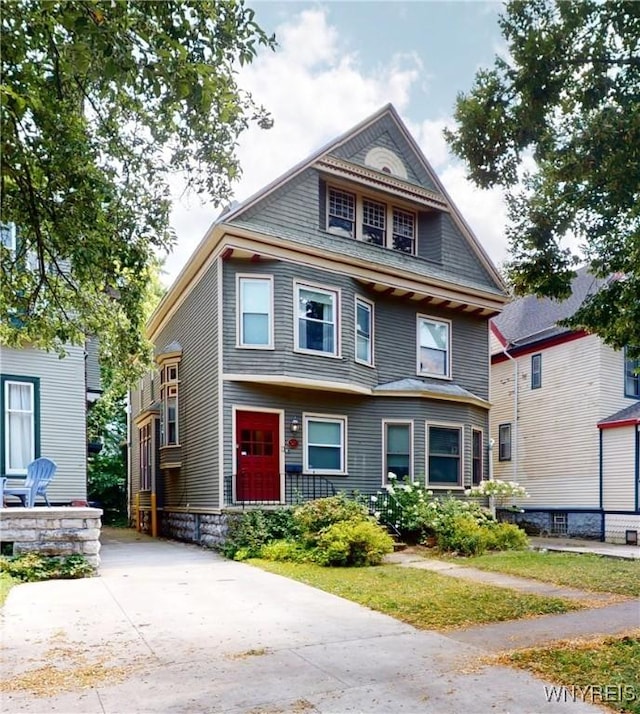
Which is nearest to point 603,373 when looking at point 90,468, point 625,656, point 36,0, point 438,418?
point 438,418

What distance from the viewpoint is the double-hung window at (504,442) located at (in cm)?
2009

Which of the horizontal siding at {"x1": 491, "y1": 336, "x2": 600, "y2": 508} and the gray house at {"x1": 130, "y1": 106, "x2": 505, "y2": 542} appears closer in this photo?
the gray house at {"x1": 130, "y1": 106, "x2": 505, "y2": 542}

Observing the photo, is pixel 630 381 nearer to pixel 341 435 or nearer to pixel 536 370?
pixel 536 370

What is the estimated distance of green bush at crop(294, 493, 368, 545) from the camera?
11.2 m

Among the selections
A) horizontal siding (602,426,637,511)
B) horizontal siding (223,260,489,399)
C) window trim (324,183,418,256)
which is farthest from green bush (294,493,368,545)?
horizontal siding (602,426,637,511)

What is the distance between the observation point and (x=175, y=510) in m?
15.6

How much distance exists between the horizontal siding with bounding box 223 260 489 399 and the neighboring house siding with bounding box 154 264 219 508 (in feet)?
2.08

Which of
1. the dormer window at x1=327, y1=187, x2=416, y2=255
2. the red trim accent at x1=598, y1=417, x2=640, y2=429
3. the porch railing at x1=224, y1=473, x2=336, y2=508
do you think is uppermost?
the dormer window at x1=327, y1=187, x2=416, y2=255

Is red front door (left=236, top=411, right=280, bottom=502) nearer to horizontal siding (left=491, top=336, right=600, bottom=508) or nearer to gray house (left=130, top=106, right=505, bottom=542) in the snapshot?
gray house (left=130, top=106, right=505, bottom=542)

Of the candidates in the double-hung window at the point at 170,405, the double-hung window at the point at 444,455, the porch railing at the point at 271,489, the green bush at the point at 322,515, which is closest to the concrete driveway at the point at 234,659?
the green bush at the point at 322,515

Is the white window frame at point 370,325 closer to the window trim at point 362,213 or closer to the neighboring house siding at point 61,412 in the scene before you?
the window trim at point 362,213

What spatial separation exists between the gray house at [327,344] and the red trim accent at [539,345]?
2557 mm

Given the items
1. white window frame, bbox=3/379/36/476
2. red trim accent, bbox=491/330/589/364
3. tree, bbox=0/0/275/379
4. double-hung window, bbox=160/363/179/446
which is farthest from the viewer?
red trim accent, bbox=491/330/589/364

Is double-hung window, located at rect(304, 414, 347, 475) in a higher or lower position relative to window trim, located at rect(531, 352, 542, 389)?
lower
